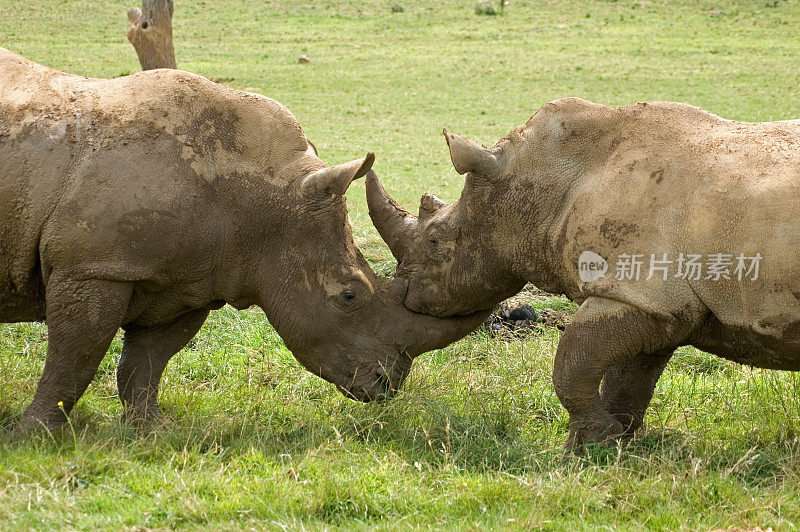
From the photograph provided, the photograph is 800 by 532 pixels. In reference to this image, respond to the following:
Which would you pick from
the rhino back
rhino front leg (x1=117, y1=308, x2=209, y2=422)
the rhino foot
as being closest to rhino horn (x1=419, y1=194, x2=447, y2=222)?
the rhino back

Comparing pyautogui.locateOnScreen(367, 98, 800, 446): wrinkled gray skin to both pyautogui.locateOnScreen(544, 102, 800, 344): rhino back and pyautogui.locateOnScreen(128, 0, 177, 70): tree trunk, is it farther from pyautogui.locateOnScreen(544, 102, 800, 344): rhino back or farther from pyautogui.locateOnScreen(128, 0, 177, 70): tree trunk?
pyautogui.locateOnScreen(128, 0, 177, 70): tree trunk

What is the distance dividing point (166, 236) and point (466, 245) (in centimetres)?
179

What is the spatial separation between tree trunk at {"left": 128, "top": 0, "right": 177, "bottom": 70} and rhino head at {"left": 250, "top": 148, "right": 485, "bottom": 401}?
4388 millimetres

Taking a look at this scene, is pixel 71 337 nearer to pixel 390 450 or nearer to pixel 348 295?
pixel 348 295

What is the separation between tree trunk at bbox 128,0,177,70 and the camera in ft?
34.4

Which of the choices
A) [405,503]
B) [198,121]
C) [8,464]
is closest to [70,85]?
[198,121]

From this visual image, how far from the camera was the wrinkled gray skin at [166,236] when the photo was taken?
5977 mm

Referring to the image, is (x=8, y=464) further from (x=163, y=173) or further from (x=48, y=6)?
(x=48, y=6)

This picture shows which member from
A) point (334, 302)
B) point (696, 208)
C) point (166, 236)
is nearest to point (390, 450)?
point (334, 302)

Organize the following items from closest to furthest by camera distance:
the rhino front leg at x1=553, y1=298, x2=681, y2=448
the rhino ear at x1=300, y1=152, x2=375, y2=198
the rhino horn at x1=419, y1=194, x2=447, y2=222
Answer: the rhino front leg at x1=553, y1=298, x2=681, y2=448 → the rhino ear at x1=300, y1=152, x2=375, y2=198 → the rhino horn at x1=419, y1=194, x2=447, y2=222

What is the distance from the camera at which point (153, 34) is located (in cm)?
1053

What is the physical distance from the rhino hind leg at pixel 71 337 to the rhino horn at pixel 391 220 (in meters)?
1.77

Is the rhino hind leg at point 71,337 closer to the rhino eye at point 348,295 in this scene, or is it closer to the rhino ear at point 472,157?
the rhino eye at point 348,295

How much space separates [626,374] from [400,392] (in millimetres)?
1336
